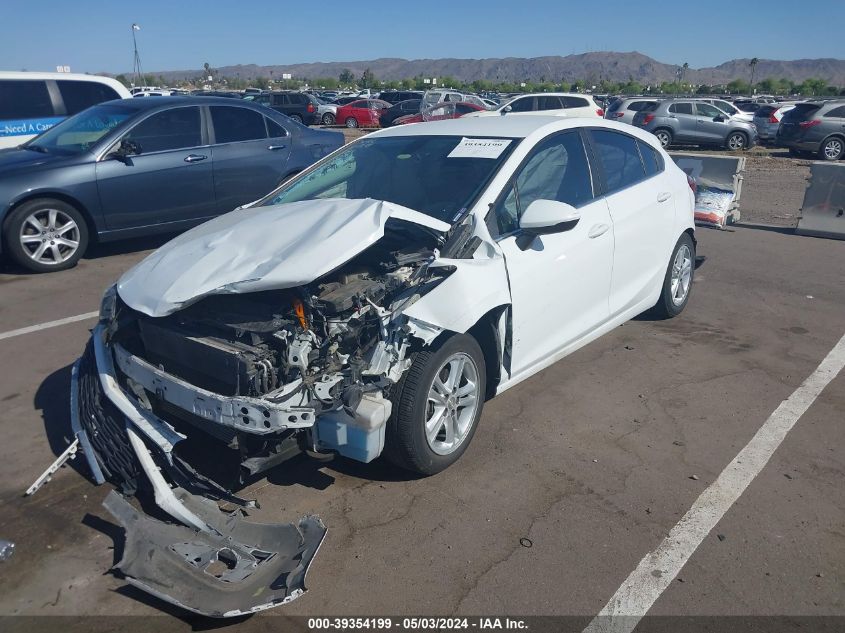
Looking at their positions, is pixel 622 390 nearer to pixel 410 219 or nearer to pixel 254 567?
pixel 410 219

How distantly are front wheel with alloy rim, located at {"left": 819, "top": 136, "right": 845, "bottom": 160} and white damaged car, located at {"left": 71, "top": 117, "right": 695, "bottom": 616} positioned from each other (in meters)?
18.5

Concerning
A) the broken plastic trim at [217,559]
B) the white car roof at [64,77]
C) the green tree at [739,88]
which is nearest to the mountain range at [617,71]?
the green tree at [739,88]

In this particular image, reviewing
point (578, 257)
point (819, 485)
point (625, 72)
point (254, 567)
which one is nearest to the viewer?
point (254, 567)

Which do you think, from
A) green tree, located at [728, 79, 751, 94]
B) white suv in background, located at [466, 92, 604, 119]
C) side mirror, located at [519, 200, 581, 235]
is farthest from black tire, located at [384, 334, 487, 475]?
green tree, located at [728, 79, 751, 94]

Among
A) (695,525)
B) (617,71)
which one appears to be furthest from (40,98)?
(617,71)

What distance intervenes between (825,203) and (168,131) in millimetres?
8511

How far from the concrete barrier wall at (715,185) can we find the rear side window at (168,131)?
21.4 feet

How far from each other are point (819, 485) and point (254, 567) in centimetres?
287

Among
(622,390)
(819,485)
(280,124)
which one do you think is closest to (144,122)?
(280,124)

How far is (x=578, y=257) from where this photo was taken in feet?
14.7

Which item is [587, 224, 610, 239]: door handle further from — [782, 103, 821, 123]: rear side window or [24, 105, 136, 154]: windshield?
[782, 103, 821, 123]: rear side window

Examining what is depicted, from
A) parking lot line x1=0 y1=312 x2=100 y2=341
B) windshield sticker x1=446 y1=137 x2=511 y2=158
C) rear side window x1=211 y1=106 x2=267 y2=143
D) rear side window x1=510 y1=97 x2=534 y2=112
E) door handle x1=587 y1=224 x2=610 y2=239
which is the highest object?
windshield sticker x1=446 y1=137 x2=511 y2=158

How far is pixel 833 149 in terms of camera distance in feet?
65.1

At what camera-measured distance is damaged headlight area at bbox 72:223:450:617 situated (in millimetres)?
2984
